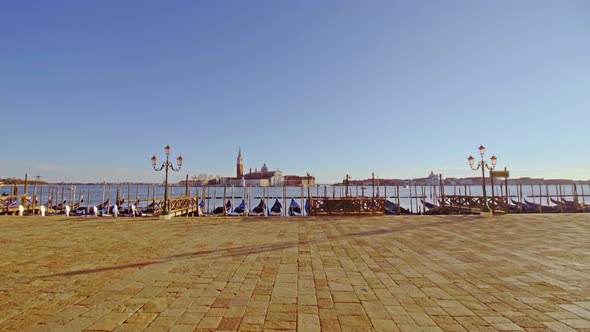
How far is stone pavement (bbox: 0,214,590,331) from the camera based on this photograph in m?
2.90

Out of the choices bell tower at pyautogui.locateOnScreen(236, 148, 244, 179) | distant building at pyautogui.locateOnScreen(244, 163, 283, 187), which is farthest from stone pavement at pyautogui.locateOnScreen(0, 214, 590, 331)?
bell tower at pyautogui.locateOnScreen(236, 148, 244, 179)

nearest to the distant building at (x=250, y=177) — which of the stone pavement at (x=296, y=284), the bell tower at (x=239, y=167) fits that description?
the bell tower at (x=239, y=167)

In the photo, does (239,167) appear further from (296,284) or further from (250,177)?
(296,284)

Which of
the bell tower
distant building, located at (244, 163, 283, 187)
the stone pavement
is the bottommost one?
the stone pavement

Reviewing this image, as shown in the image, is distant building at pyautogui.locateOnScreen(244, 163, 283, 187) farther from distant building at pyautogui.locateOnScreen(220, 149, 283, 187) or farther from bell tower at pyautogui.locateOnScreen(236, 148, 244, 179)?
bell tower at pyautogui.locateOnScreen(236, 148, 244, 179)

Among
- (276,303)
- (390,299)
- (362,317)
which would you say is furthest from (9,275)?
(390,299)

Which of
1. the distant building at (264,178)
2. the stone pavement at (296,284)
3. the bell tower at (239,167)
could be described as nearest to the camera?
the stone pavement at (296,284)

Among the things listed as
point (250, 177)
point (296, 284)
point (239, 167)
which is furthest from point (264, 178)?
point (296, 284)

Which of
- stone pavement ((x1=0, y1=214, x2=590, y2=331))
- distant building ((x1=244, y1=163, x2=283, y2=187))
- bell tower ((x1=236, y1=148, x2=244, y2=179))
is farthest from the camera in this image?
bell tower ((x1=236, y1=148, x2=244, y2=179))

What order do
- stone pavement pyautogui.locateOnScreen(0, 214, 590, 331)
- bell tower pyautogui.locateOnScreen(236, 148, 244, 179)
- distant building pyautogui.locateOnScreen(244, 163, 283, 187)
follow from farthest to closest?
bell tower pyautogui.locateOnScreen(236, 148, 244, 179) → distant building pyautogui.locateOnScreen(244, 163, 283, 187) → stone pavement pyautogui.locateOnScreen(0, 214, 590, 331)

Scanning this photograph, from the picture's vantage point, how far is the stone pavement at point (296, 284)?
290 centimetres

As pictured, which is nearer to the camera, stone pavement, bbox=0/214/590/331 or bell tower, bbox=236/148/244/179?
stone pavement, bbox=0/214/590/331

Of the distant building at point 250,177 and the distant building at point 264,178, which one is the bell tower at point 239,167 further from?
the distant building at point 264,178

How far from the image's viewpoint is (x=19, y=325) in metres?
2.82
